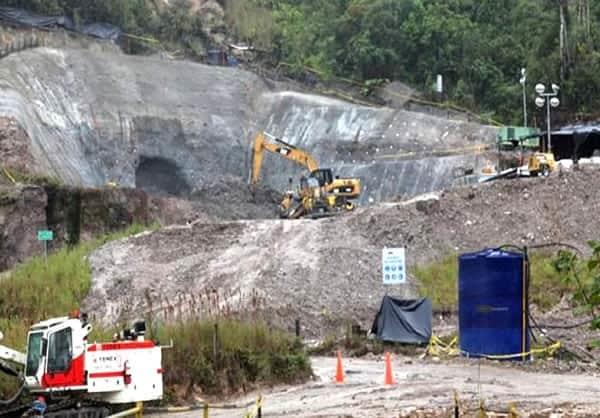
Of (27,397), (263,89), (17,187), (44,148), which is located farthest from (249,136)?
(27,397)

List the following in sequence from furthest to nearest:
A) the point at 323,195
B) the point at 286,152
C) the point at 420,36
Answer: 1. the point at 420,36
2. the point at 286,152
3. the point at 323,195

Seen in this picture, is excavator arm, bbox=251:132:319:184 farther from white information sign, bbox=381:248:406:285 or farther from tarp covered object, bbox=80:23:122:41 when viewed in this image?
white information sign, bbox=381:248:406:285

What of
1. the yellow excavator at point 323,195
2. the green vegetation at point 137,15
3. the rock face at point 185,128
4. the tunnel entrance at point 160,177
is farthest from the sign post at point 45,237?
the green vegetation at point 137,15

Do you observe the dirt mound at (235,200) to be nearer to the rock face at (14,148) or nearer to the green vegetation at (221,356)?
the rock face at (14,148)

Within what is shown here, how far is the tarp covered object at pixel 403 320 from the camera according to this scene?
106ft

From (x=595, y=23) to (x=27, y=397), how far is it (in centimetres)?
6238

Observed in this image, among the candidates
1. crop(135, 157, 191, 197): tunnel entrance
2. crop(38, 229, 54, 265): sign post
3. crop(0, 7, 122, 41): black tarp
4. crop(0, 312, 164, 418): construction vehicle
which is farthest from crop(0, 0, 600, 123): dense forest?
crop(0, 312, 164, 418): construction vehicle

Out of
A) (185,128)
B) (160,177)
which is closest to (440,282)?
(160,177)

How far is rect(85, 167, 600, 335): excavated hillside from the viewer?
124 ft

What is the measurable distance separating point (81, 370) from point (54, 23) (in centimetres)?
5205

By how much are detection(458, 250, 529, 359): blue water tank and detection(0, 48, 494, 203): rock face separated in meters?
30.4

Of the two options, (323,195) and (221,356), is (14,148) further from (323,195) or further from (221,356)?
(221,356)

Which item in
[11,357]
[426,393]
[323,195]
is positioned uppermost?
[323,195]

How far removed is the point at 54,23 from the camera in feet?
226
